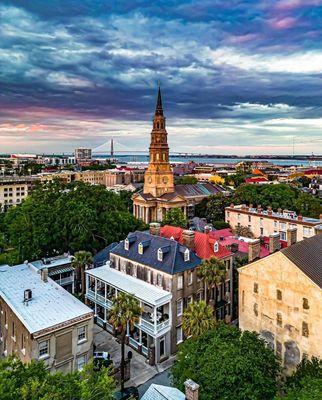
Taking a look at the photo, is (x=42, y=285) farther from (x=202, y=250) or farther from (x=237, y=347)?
(x=237, y=347)

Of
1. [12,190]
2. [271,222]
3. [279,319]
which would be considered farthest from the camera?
[12,190]

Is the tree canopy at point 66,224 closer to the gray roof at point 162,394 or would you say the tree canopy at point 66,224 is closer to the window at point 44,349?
the window at point 44,349

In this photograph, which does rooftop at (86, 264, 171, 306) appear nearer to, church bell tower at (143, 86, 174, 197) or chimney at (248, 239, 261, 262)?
chimney at (248, 239, 261, 262)

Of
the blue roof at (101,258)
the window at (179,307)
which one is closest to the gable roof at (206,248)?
the window at (179,307)

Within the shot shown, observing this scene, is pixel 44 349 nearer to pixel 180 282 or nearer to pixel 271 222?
pixel 180 282

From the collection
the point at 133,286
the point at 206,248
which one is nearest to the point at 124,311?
the point at 133,286

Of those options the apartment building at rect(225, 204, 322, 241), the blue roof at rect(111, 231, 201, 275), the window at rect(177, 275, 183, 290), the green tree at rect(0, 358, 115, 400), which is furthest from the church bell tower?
the green tree at rect(0, 358, 115, 400)
